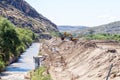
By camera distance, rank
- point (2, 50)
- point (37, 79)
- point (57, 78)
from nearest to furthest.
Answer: point (37, 79)
point (57, 78)
point (2, 50)

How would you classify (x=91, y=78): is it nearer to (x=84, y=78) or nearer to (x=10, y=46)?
(x=84, y=78)

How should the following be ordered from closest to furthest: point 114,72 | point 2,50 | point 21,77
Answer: point 114,72 < point 21,77 < point 2,50

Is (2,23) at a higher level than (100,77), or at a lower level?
higher

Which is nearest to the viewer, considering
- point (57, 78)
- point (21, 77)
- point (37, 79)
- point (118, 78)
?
point (118, 78)

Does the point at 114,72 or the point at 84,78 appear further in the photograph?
the point at 84,78

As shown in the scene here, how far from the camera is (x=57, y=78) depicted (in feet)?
192

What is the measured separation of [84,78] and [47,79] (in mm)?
7392

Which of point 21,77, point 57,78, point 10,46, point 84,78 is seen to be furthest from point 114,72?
point 10,46

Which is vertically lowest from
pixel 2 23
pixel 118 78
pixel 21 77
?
pixel 21 77

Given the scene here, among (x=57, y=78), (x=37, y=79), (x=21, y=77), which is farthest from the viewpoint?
(x=21, y=77)

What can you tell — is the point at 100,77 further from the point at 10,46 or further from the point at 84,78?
the point at 10,46

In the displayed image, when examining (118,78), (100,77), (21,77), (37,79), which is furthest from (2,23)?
(118,78)

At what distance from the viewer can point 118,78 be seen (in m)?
42.8

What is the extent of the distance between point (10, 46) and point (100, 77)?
36.5m
